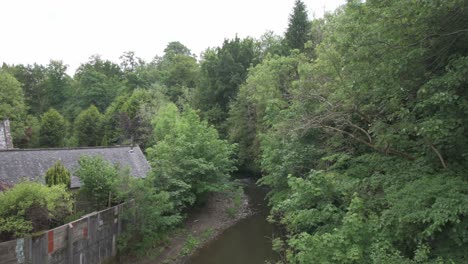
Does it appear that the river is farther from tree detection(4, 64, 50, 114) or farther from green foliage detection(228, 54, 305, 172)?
tree detection(4, 64, 50, 114)

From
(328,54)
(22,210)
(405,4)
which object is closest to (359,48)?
(405,4)

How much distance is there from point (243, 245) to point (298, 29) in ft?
71.6

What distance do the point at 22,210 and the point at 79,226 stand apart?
2267 millimetres

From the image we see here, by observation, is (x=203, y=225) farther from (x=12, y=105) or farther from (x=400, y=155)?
(x=12, y=105)

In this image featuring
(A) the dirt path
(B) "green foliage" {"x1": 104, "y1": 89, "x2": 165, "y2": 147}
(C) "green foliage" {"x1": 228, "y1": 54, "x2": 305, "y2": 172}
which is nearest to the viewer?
(A) the dirt path

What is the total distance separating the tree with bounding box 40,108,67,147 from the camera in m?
40.9

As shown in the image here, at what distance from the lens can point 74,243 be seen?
1172cm

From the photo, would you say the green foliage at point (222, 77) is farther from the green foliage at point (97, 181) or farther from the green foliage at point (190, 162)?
the green foliage at point (97, 181)

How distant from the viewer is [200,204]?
22625 millimetres

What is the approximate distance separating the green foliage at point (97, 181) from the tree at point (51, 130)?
3114cm

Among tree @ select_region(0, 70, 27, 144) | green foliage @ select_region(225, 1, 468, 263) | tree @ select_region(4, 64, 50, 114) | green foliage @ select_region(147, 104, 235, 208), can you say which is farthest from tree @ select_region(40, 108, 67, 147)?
green foliage @ select_region(225, 1, 468, 263)

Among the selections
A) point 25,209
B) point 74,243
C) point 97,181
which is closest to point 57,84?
Answer: point 97,181

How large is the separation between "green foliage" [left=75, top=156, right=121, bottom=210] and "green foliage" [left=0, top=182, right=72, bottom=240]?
242 cm

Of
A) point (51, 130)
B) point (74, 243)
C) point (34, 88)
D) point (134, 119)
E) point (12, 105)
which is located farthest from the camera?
point (34, 88)
